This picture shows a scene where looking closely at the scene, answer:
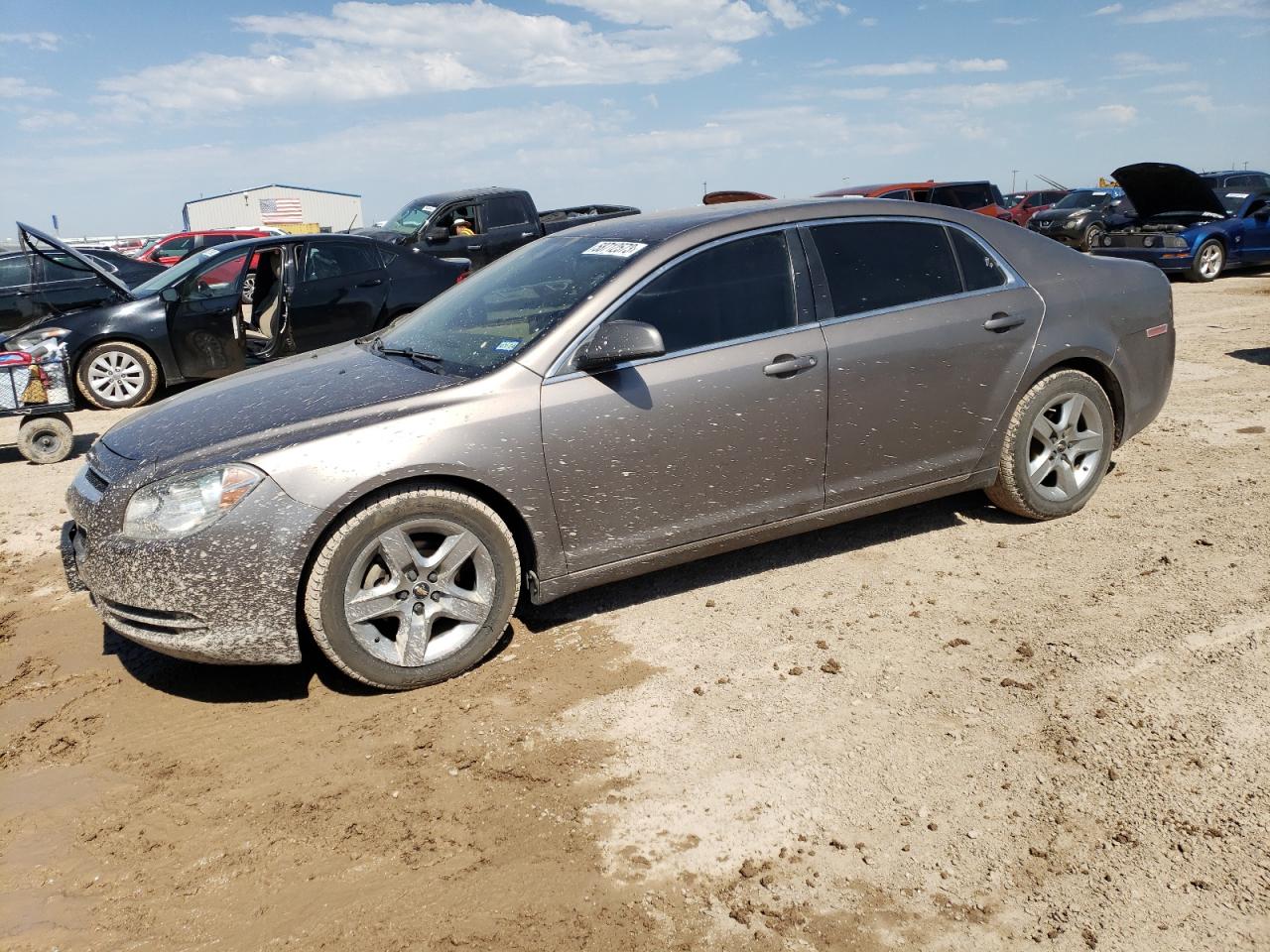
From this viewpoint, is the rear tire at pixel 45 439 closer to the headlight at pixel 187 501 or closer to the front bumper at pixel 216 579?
the front bumper at pixel 216 579

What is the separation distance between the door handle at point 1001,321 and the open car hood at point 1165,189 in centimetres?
1060

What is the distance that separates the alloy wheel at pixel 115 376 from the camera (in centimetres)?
1005

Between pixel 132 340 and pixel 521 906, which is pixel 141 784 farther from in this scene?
pixel 132 340

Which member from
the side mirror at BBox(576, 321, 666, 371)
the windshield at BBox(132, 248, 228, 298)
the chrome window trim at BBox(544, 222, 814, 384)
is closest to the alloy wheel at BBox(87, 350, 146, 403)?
the windshield at BBox(132, 248, 228, 298)

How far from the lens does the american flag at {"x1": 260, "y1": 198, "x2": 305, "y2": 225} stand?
5300 centimetres

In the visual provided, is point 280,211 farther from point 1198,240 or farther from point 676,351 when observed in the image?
point 676,351

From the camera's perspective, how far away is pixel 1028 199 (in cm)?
3300

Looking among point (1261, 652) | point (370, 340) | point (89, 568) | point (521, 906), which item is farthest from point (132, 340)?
point (1261, 652)

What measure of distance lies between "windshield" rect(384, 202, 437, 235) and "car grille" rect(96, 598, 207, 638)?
12.4 metres

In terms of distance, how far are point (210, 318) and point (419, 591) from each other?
23.7ft

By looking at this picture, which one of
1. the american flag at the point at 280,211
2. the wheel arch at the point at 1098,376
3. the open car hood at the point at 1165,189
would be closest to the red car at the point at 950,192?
the open car hood at the point at 1165,189

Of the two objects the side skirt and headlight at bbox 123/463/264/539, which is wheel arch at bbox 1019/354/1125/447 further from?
headlight at bbox 123/463/264/539

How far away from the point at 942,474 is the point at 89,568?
11.9 ft

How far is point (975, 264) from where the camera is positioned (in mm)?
4887
